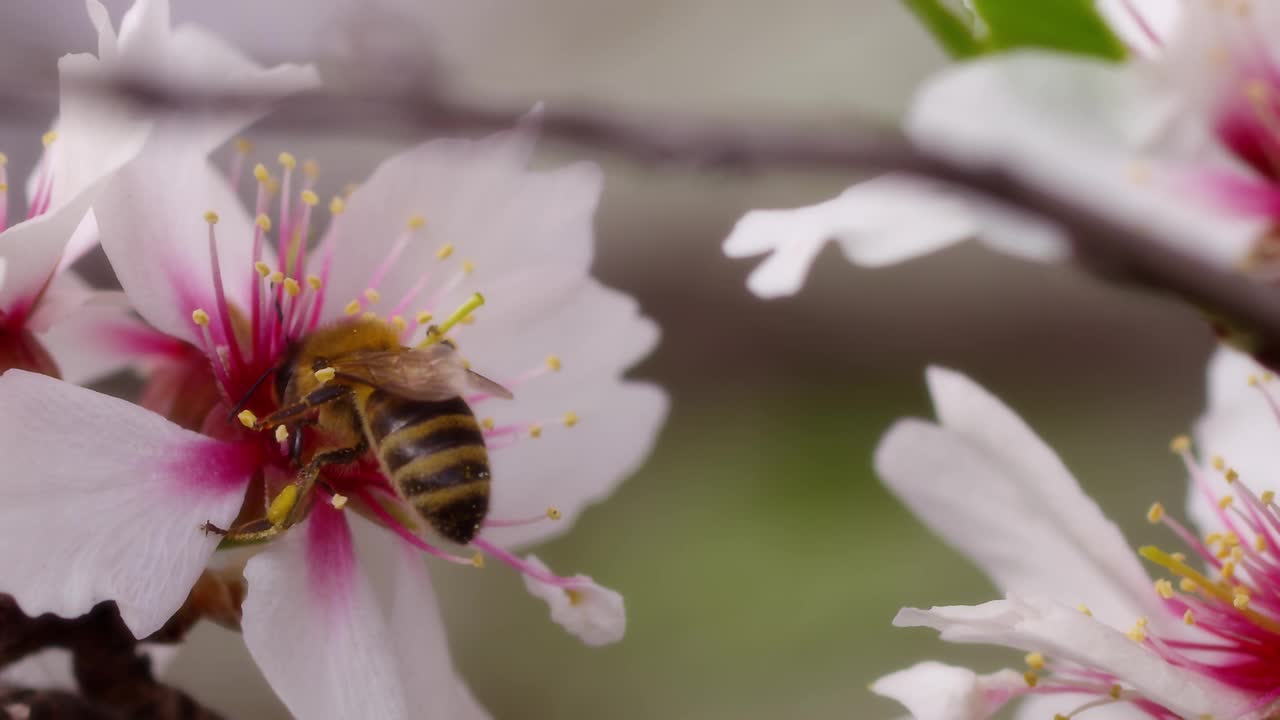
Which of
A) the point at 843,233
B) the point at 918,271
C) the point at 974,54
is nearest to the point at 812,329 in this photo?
the point at 843,233

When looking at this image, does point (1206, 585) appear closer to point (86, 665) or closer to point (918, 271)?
point (86, 665)

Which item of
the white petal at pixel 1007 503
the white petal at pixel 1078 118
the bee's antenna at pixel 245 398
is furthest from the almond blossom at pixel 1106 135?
Answer: the bee's antenna at pixel 245 398

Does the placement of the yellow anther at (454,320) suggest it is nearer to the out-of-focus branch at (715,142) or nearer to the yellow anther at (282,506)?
the yellow anther at (282,506)

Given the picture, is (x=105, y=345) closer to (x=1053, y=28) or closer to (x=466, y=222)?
(x=466, y=222)

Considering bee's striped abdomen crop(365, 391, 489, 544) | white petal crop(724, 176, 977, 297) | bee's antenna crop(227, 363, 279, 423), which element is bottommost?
bee's antenna crop(227, 363, 279, 423)

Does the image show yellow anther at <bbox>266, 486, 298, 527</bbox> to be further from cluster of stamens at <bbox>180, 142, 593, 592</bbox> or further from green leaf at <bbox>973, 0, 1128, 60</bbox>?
green leaf at <bbox>973, 0, 1128, 60</bbox>

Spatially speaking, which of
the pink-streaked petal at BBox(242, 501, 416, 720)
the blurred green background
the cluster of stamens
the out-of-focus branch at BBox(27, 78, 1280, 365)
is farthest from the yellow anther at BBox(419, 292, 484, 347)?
the blurred green background
